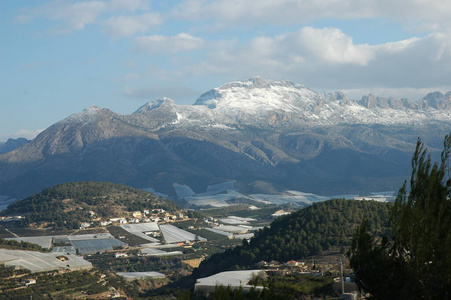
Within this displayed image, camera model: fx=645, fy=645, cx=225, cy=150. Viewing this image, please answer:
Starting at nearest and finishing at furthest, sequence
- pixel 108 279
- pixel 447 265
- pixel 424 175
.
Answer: pixel 447 265, pixel 424 175, pixel 108 279

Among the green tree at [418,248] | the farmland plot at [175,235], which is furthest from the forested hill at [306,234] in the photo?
the green tree at [418,248]

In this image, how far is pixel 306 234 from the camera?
370 feet

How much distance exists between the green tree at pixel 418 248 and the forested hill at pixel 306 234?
2444 inches

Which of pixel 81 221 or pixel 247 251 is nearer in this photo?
pixel 247 251

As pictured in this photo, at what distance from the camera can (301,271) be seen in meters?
85.7

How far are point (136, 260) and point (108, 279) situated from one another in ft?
102

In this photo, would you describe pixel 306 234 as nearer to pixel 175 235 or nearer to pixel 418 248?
pixel 175 235

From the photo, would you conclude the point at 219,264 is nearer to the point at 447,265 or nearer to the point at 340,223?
the point at 340,223

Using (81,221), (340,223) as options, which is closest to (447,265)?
(340,223)

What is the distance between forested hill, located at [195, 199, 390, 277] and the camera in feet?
347

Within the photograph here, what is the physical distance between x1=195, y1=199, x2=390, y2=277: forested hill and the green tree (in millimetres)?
62086

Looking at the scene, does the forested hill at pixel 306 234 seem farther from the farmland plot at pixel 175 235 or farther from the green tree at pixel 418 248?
the green tree at pixel 418 248

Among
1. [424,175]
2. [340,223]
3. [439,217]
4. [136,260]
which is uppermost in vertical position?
[424,175]

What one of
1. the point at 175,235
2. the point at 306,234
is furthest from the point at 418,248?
the point at 175,235
